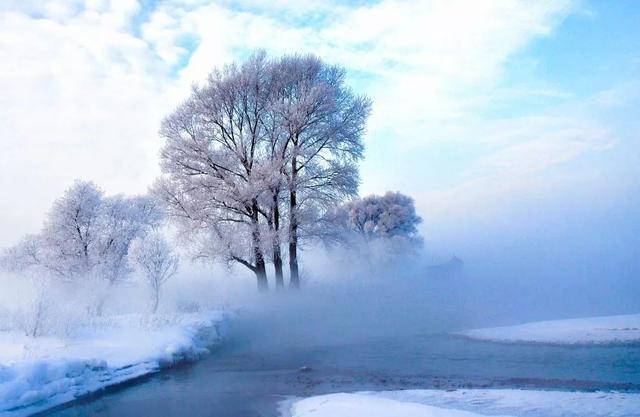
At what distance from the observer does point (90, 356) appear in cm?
1190

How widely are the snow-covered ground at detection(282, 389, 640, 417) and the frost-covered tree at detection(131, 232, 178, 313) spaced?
1203cm

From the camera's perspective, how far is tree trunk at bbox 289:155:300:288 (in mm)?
23422

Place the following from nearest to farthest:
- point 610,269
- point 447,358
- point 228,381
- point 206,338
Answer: point 228,381, point 447,358, point 206,338, point 610,269

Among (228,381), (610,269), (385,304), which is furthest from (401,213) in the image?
(228,381)

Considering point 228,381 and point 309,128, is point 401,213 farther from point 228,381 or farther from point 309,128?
point 228,381

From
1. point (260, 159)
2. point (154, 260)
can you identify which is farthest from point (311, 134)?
point (154, 260)

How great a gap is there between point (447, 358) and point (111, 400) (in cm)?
847

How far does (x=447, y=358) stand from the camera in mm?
12945

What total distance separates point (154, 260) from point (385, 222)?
1090 inches

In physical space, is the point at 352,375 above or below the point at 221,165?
below

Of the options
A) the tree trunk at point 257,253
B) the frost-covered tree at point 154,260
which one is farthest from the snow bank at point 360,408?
the tree trunk at point 257,253

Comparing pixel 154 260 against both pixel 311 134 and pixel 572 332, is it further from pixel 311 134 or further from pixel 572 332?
pixel 572 332

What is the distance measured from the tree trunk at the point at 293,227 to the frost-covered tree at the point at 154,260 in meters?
5.93

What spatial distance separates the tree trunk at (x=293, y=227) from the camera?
23422 mm
